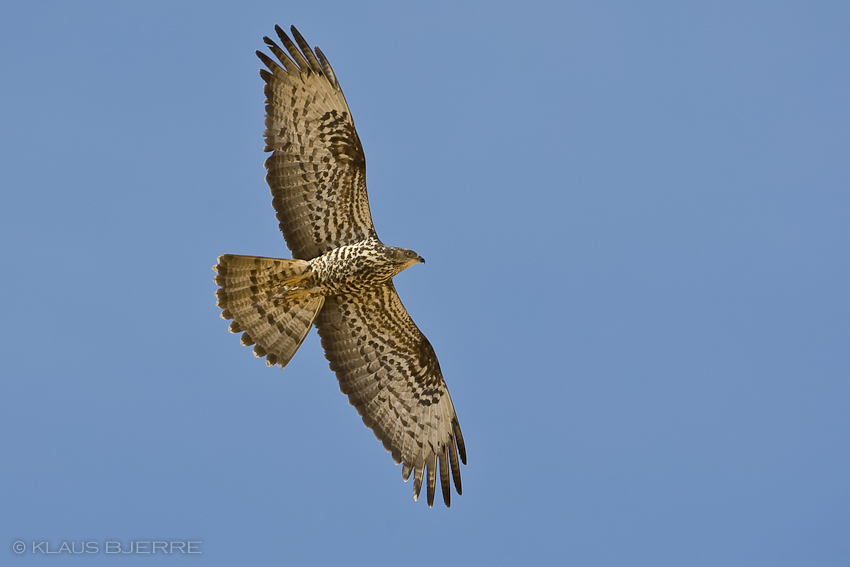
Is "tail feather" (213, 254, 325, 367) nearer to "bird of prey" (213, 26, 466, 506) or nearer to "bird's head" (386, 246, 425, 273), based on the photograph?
"bird of prey" (213, 26, 466, 506)

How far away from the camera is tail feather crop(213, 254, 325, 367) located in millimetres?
13641

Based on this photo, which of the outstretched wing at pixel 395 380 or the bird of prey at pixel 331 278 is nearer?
the bird of prey at pixel 331 278

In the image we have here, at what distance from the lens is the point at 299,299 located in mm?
14000

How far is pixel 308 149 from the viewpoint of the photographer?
45.1 feet

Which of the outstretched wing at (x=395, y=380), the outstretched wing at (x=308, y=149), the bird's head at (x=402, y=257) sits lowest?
the outstretched wing at (x=395, y=380)

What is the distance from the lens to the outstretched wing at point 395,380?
14.3 meters

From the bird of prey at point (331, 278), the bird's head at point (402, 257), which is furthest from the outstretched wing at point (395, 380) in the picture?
the bird's head at point (402, 257)

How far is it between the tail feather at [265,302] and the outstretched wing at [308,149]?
37 centimetres

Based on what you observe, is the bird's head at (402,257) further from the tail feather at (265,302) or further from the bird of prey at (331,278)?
the tail feather at (265,302)

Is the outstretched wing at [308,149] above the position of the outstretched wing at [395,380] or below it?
above

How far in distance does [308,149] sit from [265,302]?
5.82ft

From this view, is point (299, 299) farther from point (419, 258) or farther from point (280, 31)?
point (280, 31)

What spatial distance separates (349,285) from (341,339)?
84 cm

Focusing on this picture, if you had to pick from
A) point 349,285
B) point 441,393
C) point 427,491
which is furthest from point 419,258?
point 427,491
